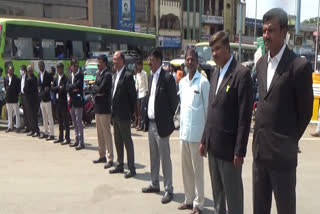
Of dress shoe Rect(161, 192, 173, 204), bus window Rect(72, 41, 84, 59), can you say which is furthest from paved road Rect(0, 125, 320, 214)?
bus window Rect(72, 41, 84, 59)

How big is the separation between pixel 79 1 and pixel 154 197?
123ft

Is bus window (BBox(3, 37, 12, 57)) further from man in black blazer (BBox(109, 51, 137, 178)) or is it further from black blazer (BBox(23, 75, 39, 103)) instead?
man in black blazer (BBox(109, 51, 137, 178))

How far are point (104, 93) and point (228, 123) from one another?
368 centimetres

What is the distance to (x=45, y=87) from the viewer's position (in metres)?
9.09

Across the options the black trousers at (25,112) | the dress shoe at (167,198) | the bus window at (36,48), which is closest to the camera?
the dress shoe at (167,198)

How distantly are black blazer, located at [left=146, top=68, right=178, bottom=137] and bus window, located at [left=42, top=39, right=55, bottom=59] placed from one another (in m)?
Answer: 14.6

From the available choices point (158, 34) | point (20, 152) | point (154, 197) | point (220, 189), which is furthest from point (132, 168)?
point (158, 34)

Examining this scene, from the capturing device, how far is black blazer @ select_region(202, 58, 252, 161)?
3291 mm

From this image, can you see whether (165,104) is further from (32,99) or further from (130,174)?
(32,99)

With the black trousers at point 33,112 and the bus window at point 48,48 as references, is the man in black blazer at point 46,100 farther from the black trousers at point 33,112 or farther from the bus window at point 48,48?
the bus window at point 48,48

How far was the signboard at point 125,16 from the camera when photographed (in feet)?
138

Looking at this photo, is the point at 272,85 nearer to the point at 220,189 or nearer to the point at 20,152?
the point at 220,189

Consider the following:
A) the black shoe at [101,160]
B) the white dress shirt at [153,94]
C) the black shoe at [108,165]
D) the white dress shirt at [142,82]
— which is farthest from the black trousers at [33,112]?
the white dress shirt at [153,94]

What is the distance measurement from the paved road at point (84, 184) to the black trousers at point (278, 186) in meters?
1.57
